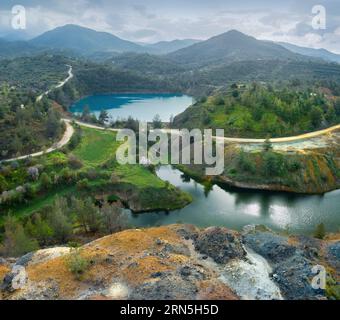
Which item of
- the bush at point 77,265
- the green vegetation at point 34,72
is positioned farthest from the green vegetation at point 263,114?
the green vegetation at point 34,72

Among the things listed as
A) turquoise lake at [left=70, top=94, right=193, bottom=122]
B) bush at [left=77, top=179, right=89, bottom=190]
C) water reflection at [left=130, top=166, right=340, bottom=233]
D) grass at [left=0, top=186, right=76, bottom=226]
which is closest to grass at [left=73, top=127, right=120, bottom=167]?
bush at [left=77, top=179, right=89, bottom=190]

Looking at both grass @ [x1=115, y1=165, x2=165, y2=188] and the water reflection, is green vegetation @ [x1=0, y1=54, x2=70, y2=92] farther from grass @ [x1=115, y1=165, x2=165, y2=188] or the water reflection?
the water reflection

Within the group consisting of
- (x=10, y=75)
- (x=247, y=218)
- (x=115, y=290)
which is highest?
(x=10, y=75)

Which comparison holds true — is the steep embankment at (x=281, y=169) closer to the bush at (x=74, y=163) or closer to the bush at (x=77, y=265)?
the bush at (x=74, y=163)

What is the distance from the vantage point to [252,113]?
82.1 metres

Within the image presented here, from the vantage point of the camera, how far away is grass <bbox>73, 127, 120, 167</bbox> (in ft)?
213

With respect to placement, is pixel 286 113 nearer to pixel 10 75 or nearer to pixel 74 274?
pixel 74 274

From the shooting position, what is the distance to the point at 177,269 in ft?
84.9

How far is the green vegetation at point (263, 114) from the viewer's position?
255 feet

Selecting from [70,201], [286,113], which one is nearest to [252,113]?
[286,113]

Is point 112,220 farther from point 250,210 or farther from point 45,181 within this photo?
point 250,210

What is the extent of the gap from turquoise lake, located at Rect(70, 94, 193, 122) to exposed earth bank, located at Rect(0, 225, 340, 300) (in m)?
85.2

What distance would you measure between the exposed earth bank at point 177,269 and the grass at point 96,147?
33.3 metres
